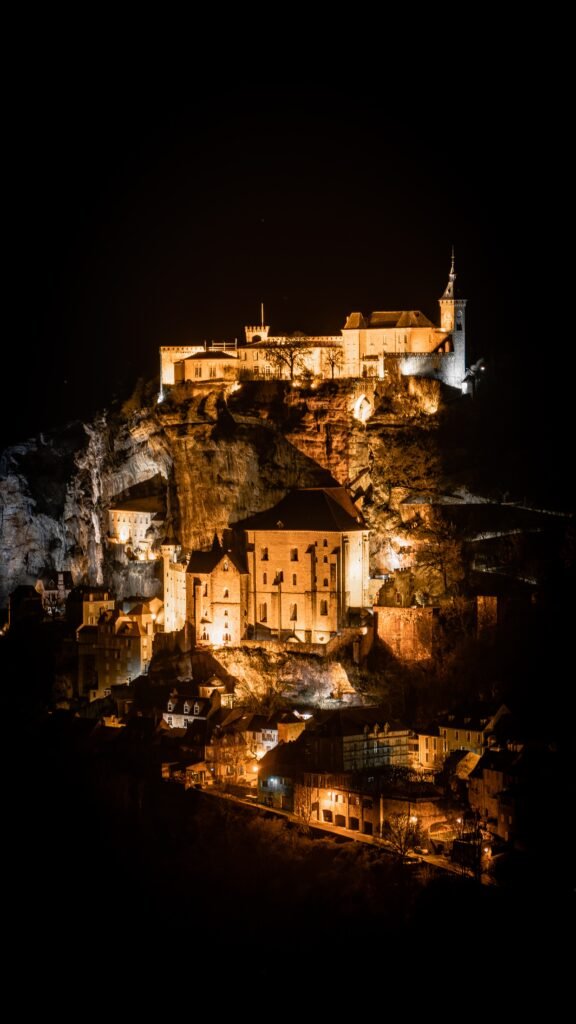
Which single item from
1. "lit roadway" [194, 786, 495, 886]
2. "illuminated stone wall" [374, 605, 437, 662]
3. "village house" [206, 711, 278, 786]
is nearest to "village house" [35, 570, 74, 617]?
"village house" [206, 711, 278, 786]

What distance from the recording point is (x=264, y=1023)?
49781 mm

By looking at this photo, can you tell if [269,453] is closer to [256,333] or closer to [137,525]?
[256,333]

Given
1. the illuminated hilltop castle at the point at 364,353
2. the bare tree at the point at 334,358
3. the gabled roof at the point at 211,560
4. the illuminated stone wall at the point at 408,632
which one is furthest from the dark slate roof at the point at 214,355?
the illuminated stone wall at the point at 408,632

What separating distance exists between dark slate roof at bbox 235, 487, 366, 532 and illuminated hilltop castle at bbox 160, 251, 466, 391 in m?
7.23

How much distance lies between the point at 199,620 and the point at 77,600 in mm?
10431

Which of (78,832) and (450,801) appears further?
(78,832)

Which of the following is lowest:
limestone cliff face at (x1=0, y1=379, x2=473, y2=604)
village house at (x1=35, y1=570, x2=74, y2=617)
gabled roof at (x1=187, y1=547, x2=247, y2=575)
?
village house at (x1=35, y1=570, x2=74, y2=617)

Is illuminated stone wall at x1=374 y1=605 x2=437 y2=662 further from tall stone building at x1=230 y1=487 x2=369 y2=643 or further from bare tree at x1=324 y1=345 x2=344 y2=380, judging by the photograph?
bare tree at x1=324 y1=345 x2=344 y2=380

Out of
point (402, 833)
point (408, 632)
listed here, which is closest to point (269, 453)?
point (408, 632)

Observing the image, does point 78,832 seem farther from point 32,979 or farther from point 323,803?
point 323,803

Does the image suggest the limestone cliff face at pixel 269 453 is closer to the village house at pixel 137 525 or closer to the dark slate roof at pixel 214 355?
the village house at pixel 137 525

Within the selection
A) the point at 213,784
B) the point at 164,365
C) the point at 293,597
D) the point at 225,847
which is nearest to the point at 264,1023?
the point at 225,847

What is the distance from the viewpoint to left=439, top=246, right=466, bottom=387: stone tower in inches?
2808

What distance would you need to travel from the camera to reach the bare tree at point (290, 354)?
235ft
